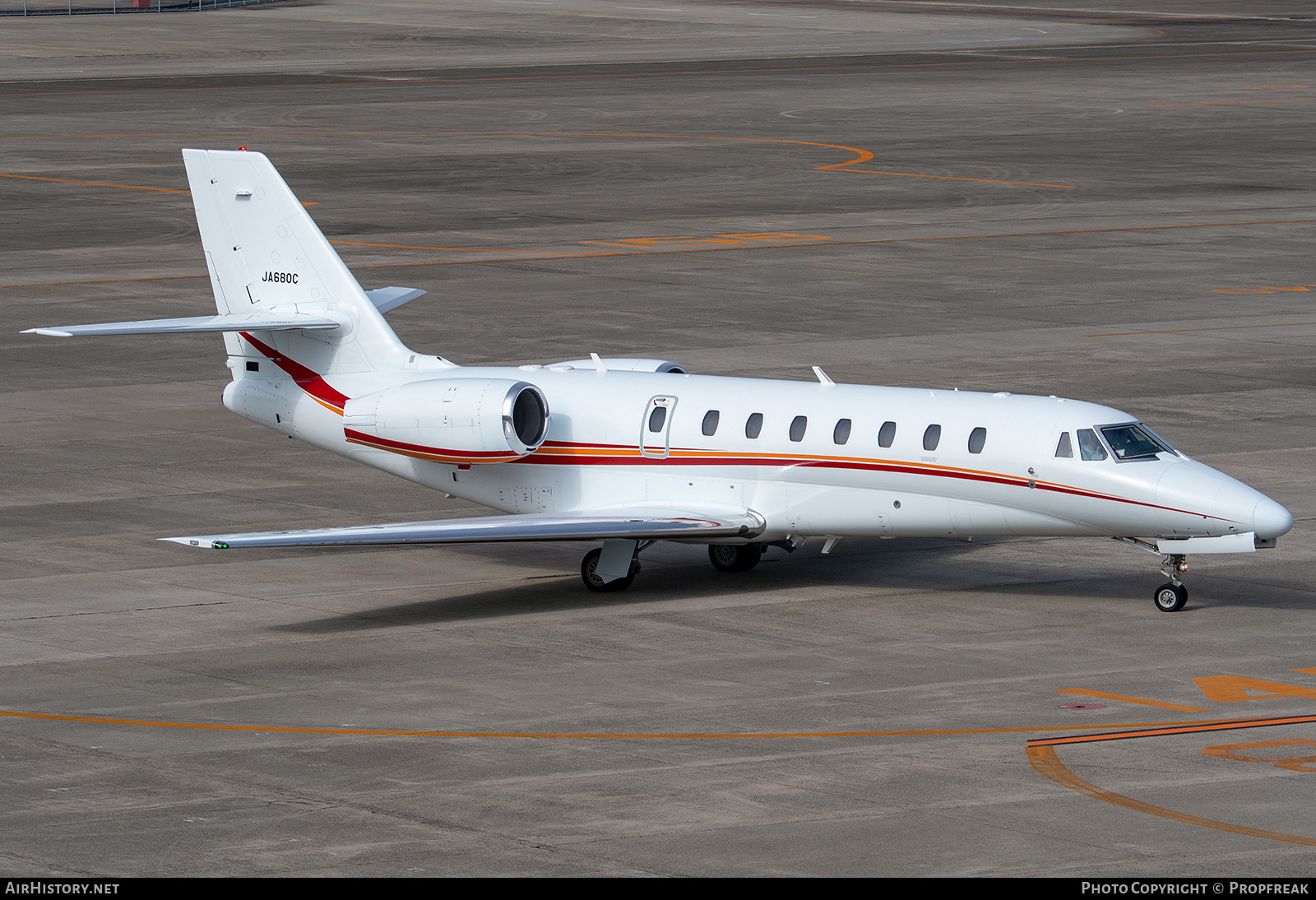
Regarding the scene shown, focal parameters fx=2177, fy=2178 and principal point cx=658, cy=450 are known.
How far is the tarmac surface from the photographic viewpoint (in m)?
19.7

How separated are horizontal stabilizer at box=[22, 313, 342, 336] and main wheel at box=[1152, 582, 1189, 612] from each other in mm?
12370

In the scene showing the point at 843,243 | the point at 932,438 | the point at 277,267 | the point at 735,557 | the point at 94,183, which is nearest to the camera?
the point at 932,438

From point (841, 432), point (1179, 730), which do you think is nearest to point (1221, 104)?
point (841, 432)

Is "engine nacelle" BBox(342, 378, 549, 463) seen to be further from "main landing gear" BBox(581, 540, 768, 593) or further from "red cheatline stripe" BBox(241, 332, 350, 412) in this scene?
"main landing gear" BBox(581, 540, 768, 593)

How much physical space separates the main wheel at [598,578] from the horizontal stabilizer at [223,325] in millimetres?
5661

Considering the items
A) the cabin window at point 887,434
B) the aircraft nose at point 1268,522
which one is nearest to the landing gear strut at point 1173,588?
the aircraft nose at point 1268,522

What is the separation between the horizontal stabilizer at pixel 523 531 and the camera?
26859 mm

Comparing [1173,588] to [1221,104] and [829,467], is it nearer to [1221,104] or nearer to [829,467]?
[829,467]

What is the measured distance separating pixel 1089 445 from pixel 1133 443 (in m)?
0.58

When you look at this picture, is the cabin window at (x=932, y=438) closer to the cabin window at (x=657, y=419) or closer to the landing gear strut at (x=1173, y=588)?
the landing gear strut at (x=1173, y=588)

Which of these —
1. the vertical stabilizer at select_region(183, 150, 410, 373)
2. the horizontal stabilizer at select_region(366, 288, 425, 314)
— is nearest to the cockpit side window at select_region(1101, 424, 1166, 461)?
the vertical stabilizer at select_region(183, 150, 410, 373)

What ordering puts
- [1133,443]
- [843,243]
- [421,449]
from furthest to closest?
[843,243]
[421,449]
[1133,443]

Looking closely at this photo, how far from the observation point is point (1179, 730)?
2223 cm
